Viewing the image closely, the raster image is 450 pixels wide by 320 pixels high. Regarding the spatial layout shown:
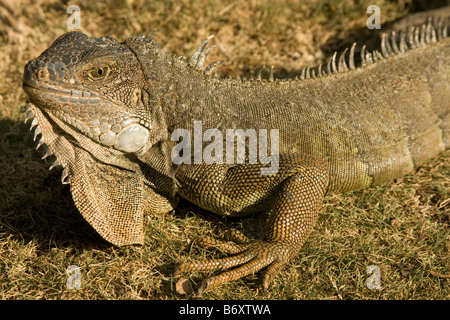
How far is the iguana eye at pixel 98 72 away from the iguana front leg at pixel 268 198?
966 mm

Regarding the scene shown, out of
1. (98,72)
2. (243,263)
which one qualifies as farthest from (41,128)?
(243,263)

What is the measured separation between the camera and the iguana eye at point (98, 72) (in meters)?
3.45

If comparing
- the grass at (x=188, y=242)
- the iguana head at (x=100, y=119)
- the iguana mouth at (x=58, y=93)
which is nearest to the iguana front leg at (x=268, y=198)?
the grass at (x=188, y=242)

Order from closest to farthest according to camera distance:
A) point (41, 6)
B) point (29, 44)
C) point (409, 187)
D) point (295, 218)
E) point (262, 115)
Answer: point (295, 218), point (262, 115), point (409, 187), point (29, 44), point (41, 6)

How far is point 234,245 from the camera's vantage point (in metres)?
3.77

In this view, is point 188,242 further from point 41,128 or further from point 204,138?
point 41,128

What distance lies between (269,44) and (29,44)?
3.27 m

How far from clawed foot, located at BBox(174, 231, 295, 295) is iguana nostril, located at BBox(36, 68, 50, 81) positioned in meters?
1.66

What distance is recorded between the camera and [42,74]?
330cm

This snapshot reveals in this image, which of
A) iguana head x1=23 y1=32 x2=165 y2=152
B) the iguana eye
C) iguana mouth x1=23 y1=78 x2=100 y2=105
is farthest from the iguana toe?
the iguana eye

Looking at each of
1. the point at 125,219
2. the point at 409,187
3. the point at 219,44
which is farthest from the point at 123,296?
the point at 219,44

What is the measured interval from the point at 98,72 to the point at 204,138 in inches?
37.5
